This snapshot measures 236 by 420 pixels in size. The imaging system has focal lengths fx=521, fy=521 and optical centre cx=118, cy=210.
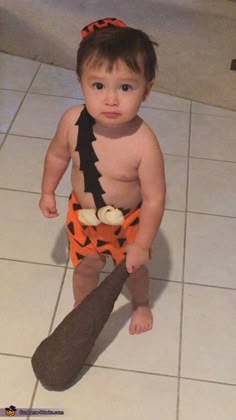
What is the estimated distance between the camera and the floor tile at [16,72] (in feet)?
6.50

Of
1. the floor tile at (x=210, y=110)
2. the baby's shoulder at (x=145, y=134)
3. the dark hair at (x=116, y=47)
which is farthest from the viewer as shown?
the floor tile at (x=210, y=110)

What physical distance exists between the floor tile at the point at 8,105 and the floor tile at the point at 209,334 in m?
0.87

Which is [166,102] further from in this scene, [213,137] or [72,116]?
[72,116]

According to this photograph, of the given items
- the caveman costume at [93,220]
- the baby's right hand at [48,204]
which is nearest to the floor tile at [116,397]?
the caveman costume at [93,220]

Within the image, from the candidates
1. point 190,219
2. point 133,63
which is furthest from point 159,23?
point 133,63

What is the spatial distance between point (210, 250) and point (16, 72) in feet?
3.72

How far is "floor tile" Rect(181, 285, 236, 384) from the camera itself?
44.1 inches

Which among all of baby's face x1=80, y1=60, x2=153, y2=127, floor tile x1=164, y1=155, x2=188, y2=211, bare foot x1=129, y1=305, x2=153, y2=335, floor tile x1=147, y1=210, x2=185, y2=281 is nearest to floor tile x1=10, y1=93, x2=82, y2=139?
floor tile x1=164, y1=155, x2=188, y2=211

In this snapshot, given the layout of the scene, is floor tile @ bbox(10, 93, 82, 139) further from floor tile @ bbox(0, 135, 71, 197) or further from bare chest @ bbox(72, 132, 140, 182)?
bare chest @ bbox(72, 132, 140, 182)

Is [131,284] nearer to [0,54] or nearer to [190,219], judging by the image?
[190,219]

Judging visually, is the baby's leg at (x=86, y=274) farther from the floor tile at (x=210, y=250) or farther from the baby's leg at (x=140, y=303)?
the floor tile at (x=210, y=250)

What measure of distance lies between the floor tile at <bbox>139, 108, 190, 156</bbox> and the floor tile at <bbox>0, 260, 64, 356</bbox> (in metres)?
0.66

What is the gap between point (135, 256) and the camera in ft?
3.22

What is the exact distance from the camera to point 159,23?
2631 millimetres
